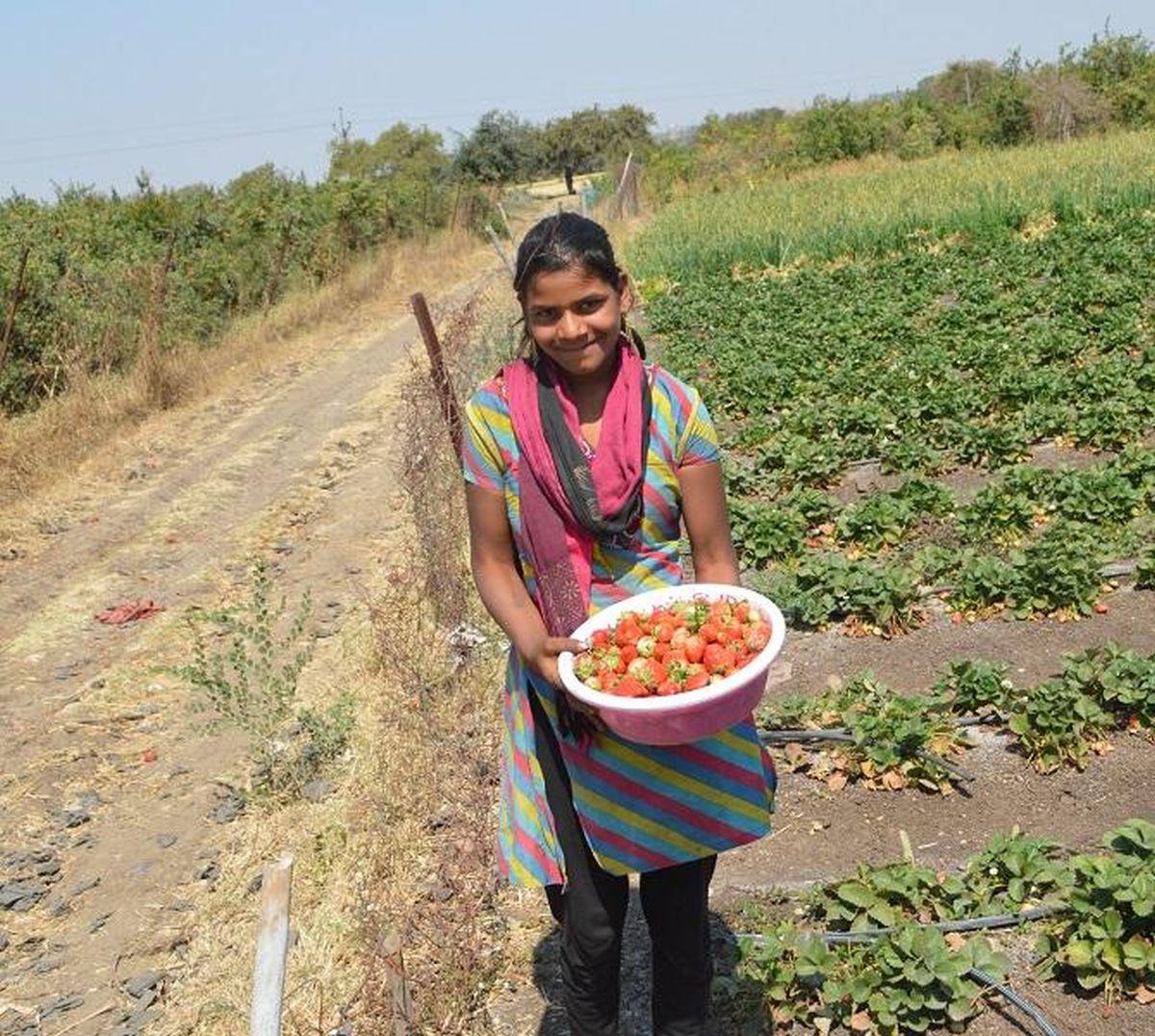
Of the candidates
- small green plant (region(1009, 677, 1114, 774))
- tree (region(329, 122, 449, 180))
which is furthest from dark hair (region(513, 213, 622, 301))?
tree (region(329, 122, 449, 180))

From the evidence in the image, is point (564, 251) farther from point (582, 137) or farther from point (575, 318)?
point (582, 137)

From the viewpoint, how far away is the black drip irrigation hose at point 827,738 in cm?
402

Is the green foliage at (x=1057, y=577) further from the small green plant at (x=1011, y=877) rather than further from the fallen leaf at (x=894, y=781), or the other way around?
the small green plant at (x=1011, y=877)

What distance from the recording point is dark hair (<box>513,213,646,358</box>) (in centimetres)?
223

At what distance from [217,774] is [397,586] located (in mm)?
1606

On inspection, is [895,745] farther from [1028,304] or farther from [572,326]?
[1028,304]

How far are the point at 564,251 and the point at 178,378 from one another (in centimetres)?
1255

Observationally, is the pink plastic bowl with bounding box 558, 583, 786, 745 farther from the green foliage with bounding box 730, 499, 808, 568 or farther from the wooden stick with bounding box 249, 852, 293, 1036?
the green foliage with bounding box 730, 499, 808, 568

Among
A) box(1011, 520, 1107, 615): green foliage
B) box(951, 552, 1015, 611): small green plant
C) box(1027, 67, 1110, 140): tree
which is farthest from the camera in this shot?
box(1027, 67, 1110, 140): tree

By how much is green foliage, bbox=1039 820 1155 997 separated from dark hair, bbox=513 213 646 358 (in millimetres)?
1879

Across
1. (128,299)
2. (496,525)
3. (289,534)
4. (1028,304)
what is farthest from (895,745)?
(128,299)

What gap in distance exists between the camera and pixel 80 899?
→ 4.46 m

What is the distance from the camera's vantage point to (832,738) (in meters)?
4.32

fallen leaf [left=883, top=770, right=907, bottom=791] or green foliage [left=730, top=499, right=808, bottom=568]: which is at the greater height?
green foliage [left=730, top=499, right=808, bottom=568]
